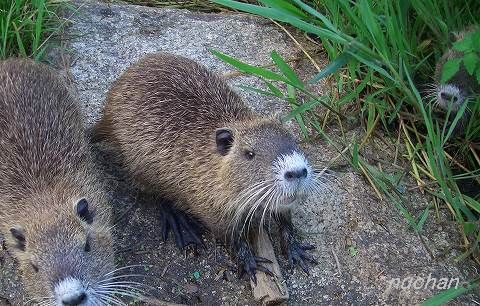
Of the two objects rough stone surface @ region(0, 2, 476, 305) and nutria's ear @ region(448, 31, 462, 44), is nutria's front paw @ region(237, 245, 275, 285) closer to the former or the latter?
rough stone surface @ region(0, 2, 476, 305)

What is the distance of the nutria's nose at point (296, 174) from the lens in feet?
10.7

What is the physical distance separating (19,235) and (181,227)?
84 cm

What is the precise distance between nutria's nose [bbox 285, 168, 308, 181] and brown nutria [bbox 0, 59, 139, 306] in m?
0.92

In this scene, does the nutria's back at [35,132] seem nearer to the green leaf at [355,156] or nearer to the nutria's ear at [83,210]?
the nutria's ear at [83,210]

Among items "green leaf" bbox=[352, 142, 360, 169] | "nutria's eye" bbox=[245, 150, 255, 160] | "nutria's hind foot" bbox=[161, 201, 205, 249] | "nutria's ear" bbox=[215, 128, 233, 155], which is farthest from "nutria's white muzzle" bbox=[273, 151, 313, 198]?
"nutria's hind foot" bbox=[161, 201, 205, 249]

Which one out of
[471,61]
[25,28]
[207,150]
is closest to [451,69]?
[471,61]

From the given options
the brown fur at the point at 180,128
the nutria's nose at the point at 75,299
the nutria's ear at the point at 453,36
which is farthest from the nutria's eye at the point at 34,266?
the nutria's ear at the point at 453,36

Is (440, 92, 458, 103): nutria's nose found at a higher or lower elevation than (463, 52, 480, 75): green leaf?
lower

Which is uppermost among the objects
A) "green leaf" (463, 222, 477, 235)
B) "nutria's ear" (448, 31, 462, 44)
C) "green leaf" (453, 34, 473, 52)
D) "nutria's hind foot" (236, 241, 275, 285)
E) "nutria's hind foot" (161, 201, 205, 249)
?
"green leaf" (453, 34, 473, 52)

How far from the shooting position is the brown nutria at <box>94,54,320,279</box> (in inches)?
133

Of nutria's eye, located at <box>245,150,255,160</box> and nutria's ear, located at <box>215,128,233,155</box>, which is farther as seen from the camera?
nutria's ear, located at <box>215,128,233,155</box>

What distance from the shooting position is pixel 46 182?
357cm

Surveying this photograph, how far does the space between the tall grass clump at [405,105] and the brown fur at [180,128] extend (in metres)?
0.25

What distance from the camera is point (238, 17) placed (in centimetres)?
502
